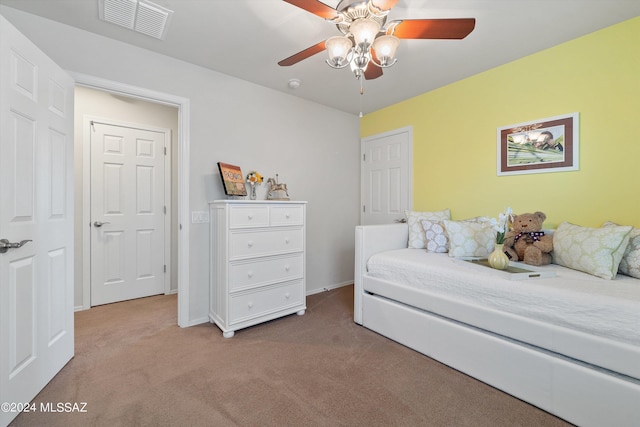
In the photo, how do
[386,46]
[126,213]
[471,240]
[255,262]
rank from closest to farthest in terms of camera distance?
[386,46], [471,240], [255,262], [126,213]

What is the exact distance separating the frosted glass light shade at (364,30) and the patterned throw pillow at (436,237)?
5.59 ft

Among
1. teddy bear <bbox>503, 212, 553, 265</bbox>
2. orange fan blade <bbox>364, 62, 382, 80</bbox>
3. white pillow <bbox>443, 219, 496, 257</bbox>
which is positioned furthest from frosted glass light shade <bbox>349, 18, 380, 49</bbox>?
teddy bear <bbox>503, 212, 553, 265</bbox>

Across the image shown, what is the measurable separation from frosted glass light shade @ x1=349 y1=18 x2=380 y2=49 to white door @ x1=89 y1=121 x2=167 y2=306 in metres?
2.85

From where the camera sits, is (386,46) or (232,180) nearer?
(386,46)

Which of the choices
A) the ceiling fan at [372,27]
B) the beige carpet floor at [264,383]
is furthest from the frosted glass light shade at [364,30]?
the beige carpet floor at [264,383]

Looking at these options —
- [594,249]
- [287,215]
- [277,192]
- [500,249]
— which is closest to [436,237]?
[500,249]

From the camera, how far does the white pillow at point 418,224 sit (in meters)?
2.60

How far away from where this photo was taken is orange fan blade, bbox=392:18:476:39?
52.0 inches

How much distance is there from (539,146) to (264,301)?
2.72m

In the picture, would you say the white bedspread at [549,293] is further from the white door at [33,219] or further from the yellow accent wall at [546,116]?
the white door at [33,219]

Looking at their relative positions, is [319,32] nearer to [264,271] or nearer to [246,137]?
[246,137]

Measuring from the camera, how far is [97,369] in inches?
68.1

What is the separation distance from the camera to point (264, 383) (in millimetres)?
1606

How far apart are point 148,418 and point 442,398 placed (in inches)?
60.9
